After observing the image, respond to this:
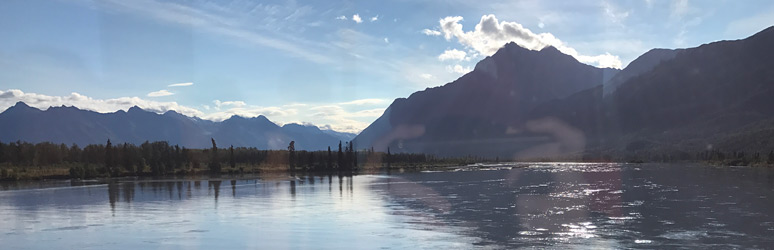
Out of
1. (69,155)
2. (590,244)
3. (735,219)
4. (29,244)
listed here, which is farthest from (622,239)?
(69,155)

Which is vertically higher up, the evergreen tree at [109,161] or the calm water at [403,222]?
the evergreen tree at [109,161]

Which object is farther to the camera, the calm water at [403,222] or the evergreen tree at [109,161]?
the evergreen tree at [109,161]

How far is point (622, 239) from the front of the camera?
3412cm

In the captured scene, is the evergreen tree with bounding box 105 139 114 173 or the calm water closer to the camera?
the calm water

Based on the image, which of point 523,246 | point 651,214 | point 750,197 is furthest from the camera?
point 750,197

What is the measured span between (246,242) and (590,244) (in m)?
20.6

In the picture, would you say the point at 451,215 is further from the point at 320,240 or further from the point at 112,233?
the point at 112,233

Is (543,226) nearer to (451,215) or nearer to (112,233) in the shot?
(451,215)

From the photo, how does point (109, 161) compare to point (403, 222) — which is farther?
point (109, 161)

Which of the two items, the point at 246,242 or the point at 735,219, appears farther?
the point at 735,219

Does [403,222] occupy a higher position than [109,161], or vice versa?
[109,161]

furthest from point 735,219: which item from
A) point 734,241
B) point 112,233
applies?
point 112,233

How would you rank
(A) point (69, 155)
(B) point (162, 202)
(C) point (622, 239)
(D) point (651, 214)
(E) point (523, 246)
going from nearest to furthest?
(E) point (523, 246)
(C) point (622, 239)
(D) point (651, 214)
(B) point (162, 202)
(A) point (69, 155)

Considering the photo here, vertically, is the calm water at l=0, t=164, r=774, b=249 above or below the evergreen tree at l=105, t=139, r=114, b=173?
below
